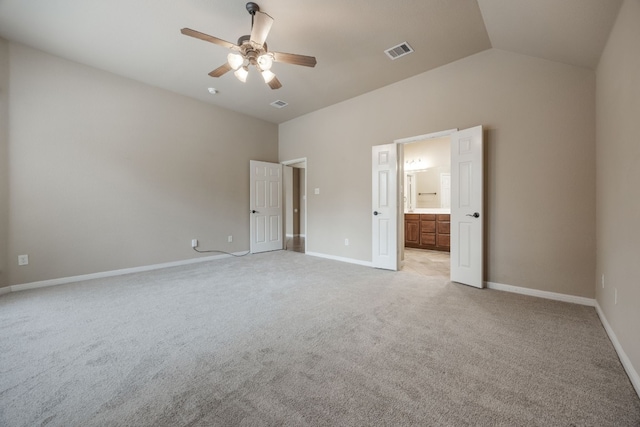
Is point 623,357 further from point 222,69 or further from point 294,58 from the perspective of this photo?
point 222,69

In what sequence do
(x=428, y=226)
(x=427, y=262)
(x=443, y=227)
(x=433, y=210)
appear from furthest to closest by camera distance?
(x=433, y=210) < (x=428, y=226) < (x=443, y=227) < (x=427, y=262)

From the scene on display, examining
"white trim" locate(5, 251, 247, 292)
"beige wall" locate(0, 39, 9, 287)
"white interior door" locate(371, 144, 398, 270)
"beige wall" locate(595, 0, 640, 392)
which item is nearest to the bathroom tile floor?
"white interior door" locate(371, 144, 398, 270)

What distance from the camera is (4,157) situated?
3.01 meters

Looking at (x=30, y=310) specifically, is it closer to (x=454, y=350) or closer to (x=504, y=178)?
(x=454, y=350)

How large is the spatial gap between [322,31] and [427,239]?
4826 millimetres

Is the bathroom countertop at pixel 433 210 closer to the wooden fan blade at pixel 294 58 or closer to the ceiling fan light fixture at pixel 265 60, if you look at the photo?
the wooden fan blade at pixel 294 58

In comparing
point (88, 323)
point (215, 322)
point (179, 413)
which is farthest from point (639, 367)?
A: point (88, 323)

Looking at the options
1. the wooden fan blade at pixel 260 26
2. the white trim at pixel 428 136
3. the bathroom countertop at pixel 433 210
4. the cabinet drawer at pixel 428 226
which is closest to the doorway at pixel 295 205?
the bathroom countertop at pixel 433 210

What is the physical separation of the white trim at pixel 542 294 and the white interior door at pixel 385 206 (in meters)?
1.34

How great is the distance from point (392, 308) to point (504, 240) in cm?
178

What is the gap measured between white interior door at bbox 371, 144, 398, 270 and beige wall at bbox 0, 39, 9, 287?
491 cm

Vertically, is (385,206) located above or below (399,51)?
below

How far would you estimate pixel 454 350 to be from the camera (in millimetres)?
1773

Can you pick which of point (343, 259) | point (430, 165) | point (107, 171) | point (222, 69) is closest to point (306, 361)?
point (222, 69)
